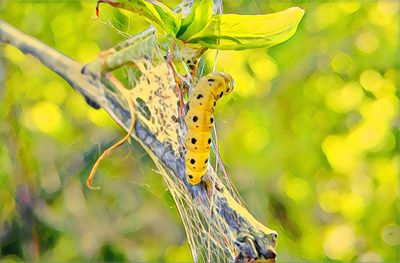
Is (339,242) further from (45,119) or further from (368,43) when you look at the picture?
(45,119)

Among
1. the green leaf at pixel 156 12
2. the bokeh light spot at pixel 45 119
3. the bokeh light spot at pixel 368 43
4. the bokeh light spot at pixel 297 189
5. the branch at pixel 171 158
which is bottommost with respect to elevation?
the bokeh light spot at pixel 297 189

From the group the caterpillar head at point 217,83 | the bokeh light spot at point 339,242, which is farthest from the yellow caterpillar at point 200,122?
the bokeh light spot at point 339,242

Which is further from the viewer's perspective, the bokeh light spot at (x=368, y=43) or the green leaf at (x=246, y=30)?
the bokeh light spot at (x=368, y=43)

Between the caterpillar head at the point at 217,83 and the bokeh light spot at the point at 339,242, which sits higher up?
the caterpillar head at the point at 217,83

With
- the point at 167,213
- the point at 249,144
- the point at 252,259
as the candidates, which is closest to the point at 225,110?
the point at 249,144

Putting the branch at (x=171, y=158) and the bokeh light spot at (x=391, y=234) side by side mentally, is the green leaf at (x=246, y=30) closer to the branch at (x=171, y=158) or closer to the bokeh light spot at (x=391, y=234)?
the branch at (x=171, y=158)
